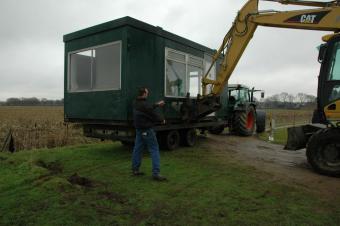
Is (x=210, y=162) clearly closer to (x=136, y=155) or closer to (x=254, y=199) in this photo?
(x=136, y=155)

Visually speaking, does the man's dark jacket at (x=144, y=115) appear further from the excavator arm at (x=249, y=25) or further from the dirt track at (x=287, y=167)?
the excavator arm at (x=249, y=25)

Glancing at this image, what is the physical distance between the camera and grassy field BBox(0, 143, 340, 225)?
3885 mm

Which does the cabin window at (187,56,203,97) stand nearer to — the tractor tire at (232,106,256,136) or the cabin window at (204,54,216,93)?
the cabin window at (204,54,216,93)

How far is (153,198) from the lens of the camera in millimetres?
4656

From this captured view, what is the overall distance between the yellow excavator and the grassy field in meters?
1.50

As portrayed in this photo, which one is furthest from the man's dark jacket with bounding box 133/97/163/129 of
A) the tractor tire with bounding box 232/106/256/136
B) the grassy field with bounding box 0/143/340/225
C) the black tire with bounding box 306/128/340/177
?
the tractor tire with bounding box 232/106/256/136

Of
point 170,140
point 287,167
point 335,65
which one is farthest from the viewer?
point 170,140

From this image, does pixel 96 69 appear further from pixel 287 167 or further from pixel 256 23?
pixel 287 167

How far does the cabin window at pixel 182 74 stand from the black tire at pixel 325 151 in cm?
388

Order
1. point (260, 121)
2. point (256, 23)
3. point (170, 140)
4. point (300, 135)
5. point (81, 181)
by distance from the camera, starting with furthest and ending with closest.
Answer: point (260, 121) < point (170, 140) < point (256, 23) < point (300, 135) < point (81, 181)

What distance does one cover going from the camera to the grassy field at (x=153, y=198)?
3.88 meters

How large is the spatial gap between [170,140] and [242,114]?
6140 mm

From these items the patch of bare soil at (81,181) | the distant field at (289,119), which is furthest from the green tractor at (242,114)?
the patch of bare soil at (81,181)

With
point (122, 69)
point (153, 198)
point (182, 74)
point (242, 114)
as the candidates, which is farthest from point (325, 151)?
point (242, 114)
